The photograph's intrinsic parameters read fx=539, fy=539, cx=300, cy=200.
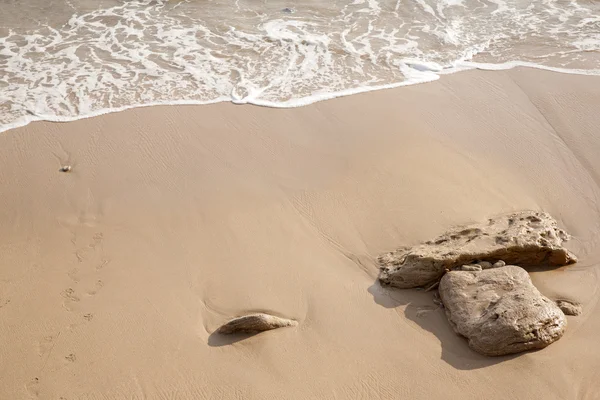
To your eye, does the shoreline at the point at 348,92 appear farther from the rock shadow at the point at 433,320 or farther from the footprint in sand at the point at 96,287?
the rock shadow at the point at 433,320

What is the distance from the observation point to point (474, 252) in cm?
396

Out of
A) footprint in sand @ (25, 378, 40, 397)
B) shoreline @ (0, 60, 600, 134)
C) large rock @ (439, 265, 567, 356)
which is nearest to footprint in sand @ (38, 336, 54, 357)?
footprint in sand @ (25, 378, 40, 397)

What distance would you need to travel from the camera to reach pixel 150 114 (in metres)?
5.96

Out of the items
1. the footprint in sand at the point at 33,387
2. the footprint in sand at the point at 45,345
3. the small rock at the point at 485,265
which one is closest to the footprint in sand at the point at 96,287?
the footprint in sand at the point at 45,345

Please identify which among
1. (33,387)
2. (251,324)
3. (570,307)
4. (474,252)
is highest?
(474,252)

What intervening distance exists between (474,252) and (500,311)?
1.99 feet

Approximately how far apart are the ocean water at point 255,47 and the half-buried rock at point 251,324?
3.09 metres

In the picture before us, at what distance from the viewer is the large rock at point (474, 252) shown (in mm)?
3924

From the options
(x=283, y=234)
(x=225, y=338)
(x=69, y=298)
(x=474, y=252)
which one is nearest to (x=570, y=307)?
(x=474, y=252)

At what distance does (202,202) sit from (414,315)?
210 cm

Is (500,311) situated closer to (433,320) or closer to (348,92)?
(433,320)

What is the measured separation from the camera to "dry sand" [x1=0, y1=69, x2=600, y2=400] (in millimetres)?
3389

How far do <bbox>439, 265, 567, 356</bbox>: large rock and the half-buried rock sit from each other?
122 cm

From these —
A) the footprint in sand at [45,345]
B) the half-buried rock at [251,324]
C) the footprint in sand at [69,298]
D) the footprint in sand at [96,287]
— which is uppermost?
the half-buried rock at [251,324]
